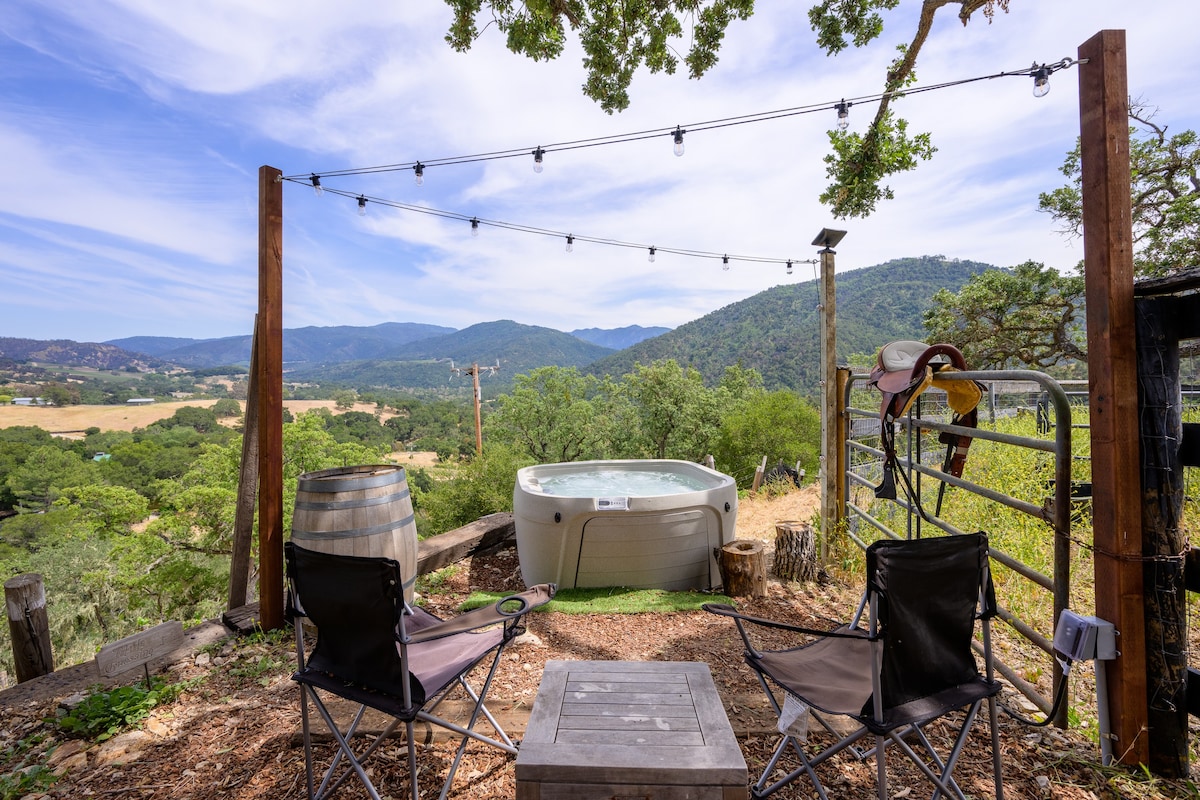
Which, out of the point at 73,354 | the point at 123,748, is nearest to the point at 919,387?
the point at 123,748

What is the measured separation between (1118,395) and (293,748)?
305 centimetres

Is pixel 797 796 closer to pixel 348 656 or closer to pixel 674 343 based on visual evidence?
pixel 348 656

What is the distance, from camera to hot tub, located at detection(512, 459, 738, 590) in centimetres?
367

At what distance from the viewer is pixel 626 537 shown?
369cm

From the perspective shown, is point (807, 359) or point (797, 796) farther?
point (807, 359)

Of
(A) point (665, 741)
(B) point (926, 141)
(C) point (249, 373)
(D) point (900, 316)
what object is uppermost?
(D) point (900, 316)

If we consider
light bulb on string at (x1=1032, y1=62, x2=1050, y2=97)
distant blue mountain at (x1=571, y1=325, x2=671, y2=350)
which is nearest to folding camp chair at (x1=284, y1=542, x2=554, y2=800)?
light bulb on string at (x1=1032, y1=62, x2=1050, y2=97)

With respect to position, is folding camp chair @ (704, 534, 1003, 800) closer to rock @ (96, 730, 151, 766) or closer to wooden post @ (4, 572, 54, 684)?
rock @ (96, 730, 151, 766)

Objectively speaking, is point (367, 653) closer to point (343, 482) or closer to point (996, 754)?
point (343, 482)

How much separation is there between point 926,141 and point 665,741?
4796mm

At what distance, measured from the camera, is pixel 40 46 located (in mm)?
4695

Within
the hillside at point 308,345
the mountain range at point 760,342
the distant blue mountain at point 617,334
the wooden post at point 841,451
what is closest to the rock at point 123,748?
the wooden post at point 841,451

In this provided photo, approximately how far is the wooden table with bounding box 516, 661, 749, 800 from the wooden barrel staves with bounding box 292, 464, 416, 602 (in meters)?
1.48

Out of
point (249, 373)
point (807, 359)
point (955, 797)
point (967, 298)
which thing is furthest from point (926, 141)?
point (807, 359)
